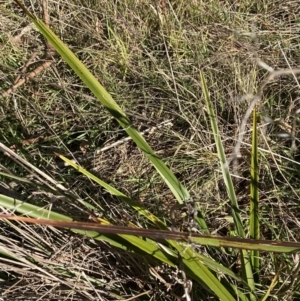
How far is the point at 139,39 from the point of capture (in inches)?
72.4

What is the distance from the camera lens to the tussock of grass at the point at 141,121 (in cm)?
136

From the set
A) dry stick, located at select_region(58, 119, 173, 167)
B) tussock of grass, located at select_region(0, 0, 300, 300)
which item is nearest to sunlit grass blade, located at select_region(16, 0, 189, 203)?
tussock of grass, located at select_region(0, 0, 300, 300)

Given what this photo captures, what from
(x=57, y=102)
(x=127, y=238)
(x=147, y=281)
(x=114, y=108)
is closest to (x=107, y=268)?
(x=147, y=281)

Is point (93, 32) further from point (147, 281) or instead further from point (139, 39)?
point (147, 281)

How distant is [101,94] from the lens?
1060 millimetres

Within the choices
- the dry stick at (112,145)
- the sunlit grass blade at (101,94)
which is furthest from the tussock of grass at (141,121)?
the sunlit grass blade at (101,94)

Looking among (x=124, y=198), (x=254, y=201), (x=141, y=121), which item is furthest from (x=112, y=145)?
(x=254, y=201)

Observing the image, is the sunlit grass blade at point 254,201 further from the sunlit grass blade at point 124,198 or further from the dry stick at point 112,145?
the dry stick at point 112,145

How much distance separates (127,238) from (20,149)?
0.71 metres

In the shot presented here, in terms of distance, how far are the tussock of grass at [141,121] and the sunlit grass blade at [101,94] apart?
0.86 feet

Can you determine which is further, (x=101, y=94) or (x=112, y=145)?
(x=112, y=145)

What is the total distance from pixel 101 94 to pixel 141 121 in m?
0.63

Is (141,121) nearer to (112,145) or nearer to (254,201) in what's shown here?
(112,145)

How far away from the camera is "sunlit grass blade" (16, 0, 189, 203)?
39.4 inches
